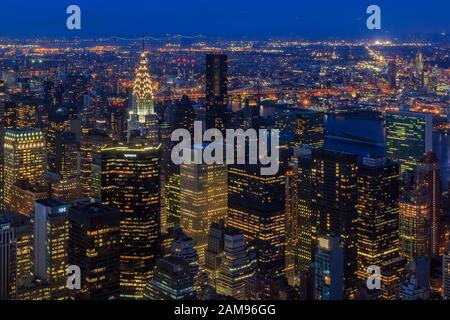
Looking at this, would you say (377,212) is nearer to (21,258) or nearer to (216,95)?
Result: (21,258)

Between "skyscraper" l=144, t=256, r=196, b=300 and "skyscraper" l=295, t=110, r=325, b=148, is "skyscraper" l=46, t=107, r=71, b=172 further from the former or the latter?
"skyscraper" l=144, t=256, r=196, b=300

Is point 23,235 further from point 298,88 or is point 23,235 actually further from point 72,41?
point 298,88

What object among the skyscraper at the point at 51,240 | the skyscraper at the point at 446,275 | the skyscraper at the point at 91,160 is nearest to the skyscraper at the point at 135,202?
the skyscraper at the point at 91,160

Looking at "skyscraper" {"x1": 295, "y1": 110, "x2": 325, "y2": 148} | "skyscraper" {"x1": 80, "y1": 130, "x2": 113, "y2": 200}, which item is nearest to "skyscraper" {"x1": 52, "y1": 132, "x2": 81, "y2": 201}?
"skyscraper" {"x1": 80, "y1": 130, "x2": 113, "y2": 200}

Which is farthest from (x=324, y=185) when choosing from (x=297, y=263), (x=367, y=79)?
(x=367, y=79)

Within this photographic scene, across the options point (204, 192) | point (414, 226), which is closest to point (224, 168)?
Answer: point (204, 192)
